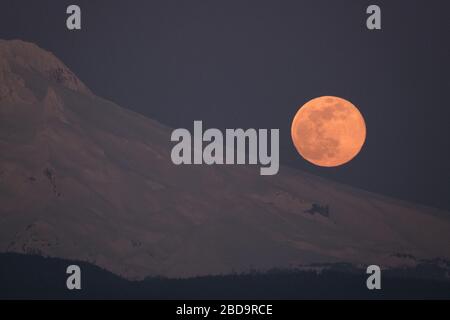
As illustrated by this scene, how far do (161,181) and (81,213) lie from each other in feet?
55.1

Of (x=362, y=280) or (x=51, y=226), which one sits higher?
(x=51, y=226)

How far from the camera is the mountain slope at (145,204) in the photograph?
65.2 meters

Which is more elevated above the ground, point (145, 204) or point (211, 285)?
point (145, 204)

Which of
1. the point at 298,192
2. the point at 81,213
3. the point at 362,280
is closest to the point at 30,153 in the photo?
the point at 81,213

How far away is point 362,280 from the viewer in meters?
59.5

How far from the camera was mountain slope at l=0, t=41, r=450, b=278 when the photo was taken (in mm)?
65250

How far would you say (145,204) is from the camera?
74.3 m

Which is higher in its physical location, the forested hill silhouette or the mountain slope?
the mountain slope

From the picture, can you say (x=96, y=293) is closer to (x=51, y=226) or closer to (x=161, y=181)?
(x=51, y=226)

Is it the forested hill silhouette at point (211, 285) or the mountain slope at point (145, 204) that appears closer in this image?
the forested hill silhouette at point (211, 285)

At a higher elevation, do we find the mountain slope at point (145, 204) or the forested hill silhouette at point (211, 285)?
the mountain slope at point (145, 204)

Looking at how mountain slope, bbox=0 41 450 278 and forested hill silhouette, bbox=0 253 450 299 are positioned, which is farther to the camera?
mountain slope, bbox=0 41 450 278
